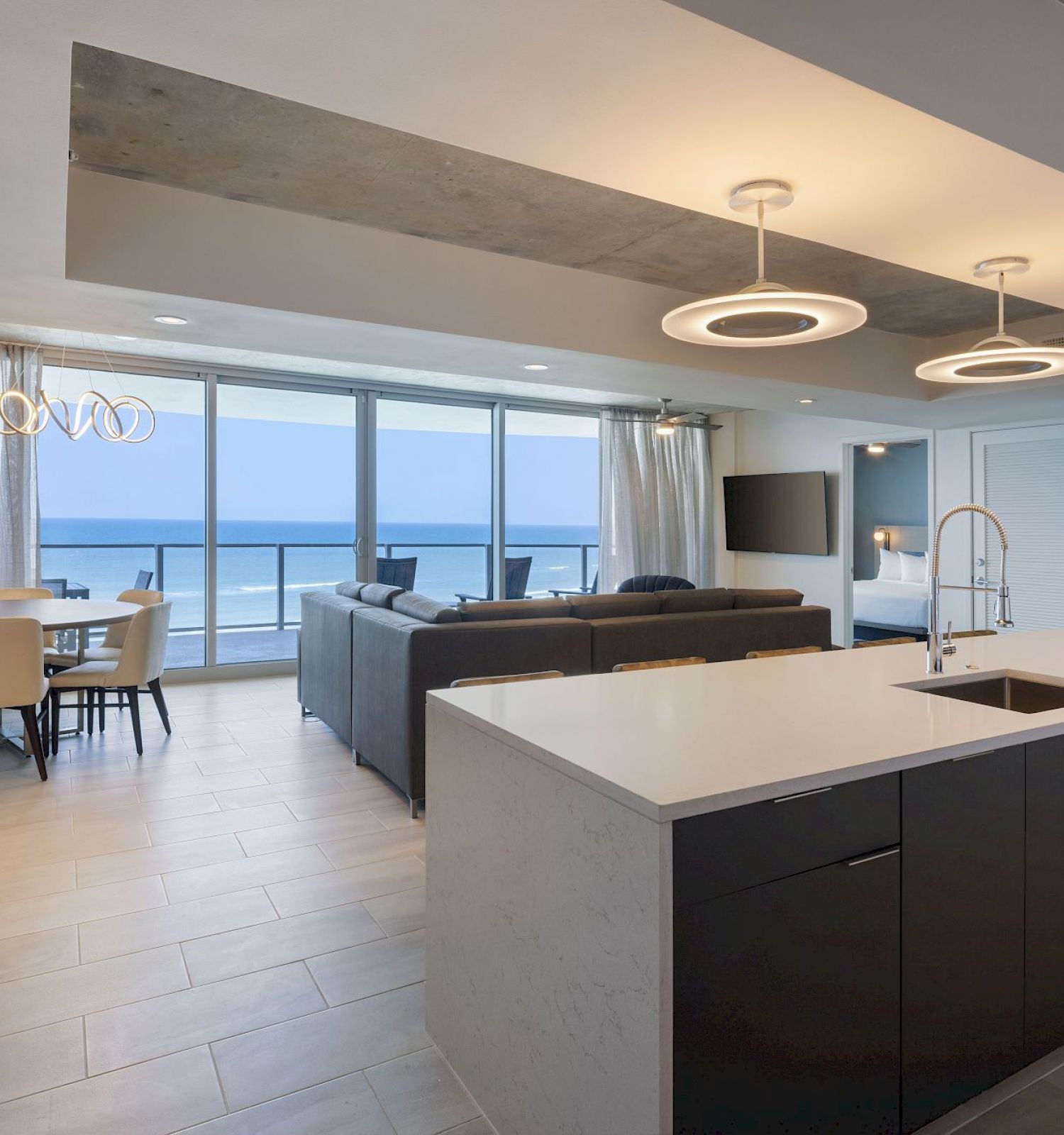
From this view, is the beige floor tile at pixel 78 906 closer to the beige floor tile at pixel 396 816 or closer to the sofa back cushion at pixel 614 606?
the beige floor tile at pixel 396 816

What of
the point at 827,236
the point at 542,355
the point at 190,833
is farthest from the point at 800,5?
the point at 190,833

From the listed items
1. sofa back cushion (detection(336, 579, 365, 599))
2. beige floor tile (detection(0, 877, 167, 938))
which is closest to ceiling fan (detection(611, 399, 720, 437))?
sofa back cushion (detection(336, 579, 365, 599))

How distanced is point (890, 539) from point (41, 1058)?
7.46 m

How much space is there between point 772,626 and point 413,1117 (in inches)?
136

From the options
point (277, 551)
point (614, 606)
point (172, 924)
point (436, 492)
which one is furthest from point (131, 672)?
point (436, 492)

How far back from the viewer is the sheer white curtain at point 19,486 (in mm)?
5668

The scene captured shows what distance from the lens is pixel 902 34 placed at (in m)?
1.59

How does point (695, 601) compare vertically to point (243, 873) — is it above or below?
above

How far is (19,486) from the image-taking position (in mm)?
5715

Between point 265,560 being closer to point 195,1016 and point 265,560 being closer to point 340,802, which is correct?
point 340,802

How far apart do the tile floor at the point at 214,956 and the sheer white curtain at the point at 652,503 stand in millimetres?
4761

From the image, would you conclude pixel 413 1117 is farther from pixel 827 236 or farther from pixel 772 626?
pixel 772 626

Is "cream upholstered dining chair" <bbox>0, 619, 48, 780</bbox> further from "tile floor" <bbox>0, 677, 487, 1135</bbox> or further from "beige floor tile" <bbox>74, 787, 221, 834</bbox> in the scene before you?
"beige floor tile" <bbox>74, 787, 221, 834</bbox>

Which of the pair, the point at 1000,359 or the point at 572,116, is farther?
the point at 1000,359
